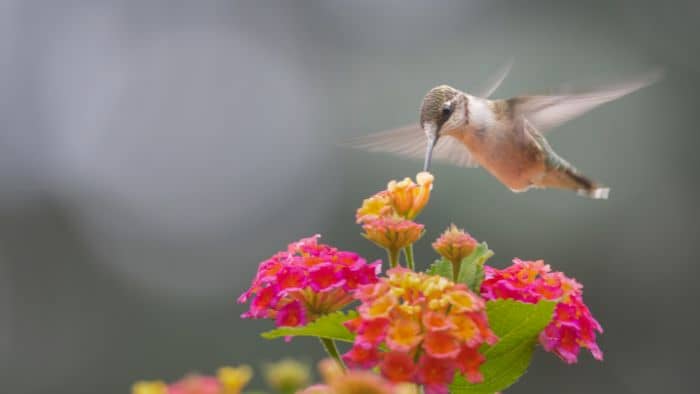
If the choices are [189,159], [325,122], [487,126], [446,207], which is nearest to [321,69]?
[325,122]

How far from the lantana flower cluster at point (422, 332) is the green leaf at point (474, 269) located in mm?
237

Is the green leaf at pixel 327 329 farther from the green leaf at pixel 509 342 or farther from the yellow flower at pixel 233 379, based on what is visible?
the yellow flower at pixel 233 379

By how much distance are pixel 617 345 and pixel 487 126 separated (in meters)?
Result: 4.86

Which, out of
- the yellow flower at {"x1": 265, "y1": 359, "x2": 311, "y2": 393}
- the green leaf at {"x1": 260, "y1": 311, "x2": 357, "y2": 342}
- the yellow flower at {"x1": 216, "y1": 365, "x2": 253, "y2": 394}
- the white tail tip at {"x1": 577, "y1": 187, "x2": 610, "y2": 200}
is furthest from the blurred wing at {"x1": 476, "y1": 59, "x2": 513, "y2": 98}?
the yellow flower at {"x1": 216, "y1": 365, "x2": 253, "y2": 394}

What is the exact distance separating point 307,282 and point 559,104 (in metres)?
1.41

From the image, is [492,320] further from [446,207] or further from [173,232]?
[173,232]

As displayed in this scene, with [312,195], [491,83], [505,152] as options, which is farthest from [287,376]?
[312,195]

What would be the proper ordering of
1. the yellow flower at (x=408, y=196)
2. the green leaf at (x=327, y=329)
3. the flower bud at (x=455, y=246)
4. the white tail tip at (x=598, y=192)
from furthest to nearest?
the white tail tip at (x=598, y=192)
the yellow flower at (x=408, y=196)
the flower bud at (x=455, y=246)
the green leaf at (x=327, y=329)

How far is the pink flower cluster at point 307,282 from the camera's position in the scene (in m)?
1.80

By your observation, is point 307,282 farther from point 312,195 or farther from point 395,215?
point 312,195

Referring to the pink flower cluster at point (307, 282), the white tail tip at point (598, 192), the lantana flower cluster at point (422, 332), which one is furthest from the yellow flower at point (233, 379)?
the white tail tip at point (598, 192)

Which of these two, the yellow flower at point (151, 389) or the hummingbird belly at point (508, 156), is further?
the hummingbird belly at point (508, 156)

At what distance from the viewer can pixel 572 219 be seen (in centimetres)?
695

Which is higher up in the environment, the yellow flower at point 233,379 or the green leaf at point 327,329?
the yellow flower at point 233,379
